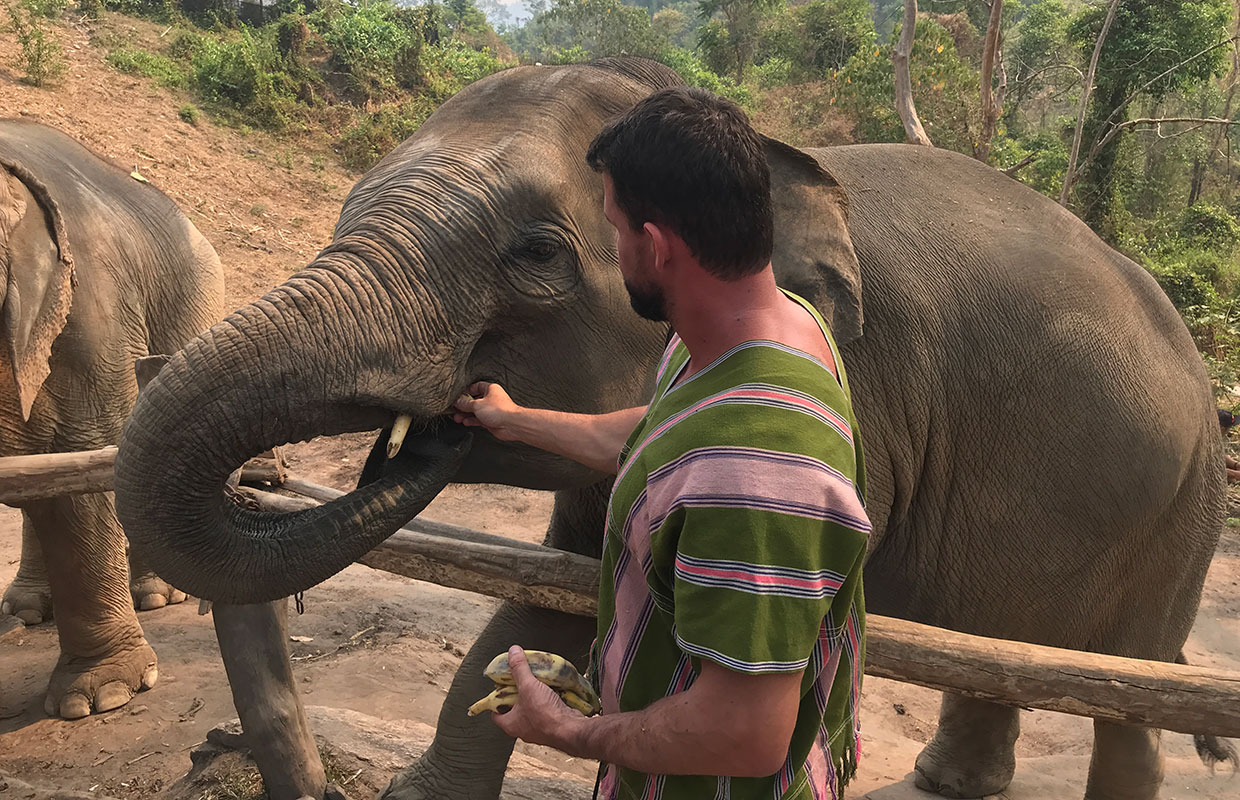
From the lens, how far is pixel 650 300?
4.55 ft

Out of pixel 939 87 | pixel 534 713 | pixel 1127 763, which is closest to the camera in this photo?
pixel 534 713

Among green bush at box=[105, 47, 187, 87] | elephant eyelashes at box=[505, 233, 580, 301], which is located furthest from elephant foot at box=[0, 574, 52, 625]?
green bush at box=[105, 47, 187, 87]

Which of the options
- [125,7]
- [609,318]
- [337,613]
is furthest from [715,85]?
[609,318]

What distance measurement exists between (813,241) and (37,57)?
52.1 feet

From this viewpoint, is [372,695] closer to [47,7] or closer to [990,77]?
[990,77]

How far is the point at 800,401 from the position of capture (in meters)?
1.25

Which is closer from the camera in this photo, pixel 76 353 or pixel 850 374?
pixel 850 374

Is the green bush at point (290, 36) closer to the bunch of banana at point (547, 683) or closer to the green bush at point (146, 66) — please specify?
the green bush at point (146, 66)

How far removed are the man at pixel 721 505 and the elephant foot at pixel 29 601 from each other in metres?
4.93

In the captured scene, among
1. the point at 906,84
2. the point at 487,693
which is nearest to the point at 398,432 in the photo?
the point at 487,693

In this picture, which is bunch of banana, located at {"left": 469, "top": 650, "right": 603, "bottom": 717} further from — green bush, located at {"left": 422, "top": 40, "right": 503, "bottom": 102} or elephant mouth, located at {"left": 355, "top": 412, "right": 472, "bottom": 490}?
green bush, located at {"left": 422, "top": 40, "right": 503, "bottom": 102}

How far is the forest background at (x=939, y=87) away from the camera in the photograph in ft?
43.4

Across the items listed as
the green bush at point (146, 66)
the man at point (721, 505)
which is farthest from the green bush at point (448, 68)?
the man at point (721, 505)

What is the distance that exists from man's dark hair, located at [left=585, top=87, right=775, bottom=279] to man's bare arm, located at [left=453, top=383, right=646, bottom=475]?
74 cm
